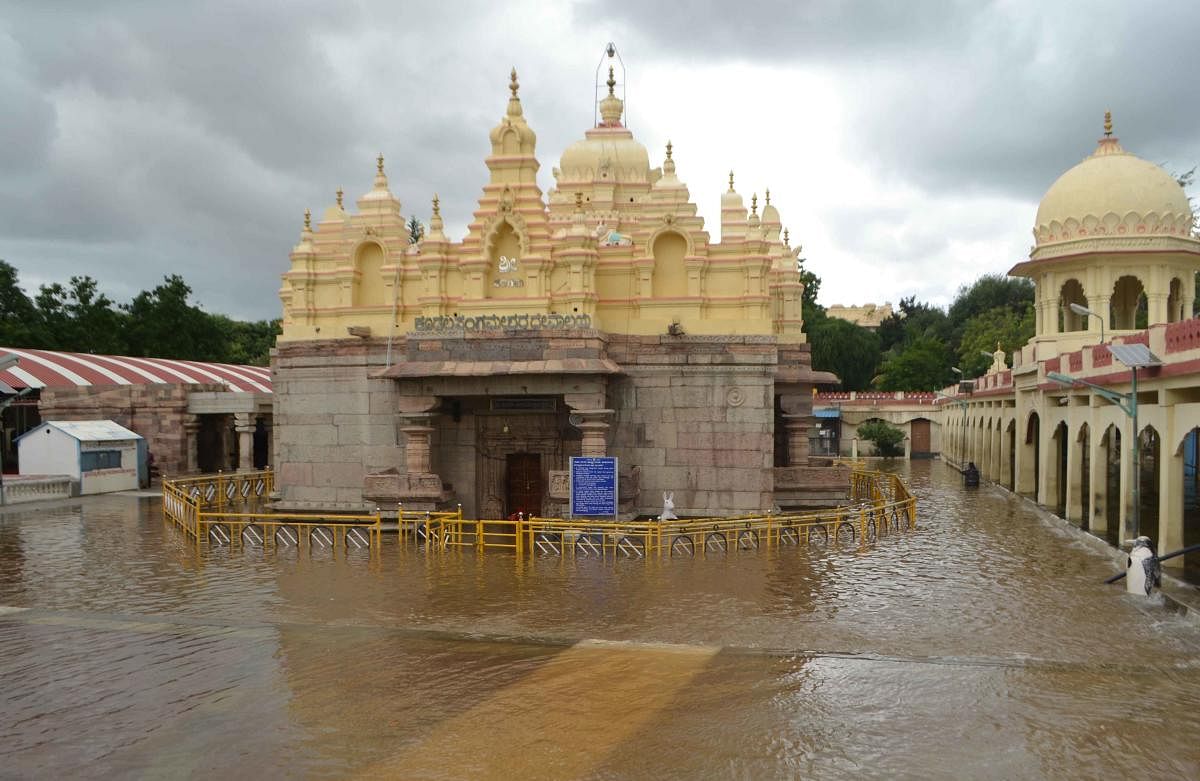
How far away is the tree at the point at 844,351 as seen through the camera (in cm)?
6556

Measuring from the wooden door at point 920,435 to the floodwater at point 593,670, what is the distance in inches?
1542

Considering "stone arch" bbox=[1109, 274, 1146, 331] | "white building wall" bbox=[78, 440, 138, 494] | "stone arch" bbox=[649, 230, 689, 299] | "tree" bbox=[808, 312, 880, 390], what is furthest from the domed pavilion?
"tree" bbox=[808, 312, 880, 390]

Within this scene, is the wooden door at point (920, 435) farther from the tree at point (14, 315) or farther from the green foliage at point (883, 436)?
the tree at point (14, 315)

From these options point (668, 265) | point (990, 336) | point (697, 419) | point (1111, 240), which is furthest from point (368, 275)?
point (990, 336)

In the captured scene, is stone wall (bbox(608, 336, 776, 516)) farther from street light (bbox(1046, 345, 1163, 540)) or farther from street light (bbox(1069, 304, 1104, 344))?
street light (bbox(1046, 345, 1163, 540))

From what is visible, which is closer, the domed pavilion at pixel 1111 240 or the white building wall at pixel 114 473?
the domed pavilion at pixel 1111 240

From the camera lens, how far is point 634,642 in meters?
11.5

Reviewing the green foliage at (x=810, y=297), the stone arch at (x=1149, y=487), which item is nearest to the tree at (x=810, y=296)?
the green foliage at (x=810, y=297)

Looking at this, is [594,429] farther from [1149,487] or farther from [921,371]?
[921,371]

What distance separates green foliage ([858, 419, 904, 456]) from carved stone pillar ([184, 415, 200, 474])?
121 ft

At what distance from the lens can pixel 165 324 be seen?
53906mm

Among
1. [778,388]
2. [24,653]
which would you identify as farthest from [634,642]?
[778,388]

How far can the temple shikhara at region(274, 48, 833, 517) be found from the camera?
67.3 ft

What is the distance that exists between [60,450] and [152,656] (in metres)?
22.9
